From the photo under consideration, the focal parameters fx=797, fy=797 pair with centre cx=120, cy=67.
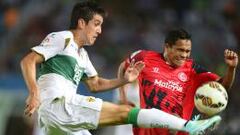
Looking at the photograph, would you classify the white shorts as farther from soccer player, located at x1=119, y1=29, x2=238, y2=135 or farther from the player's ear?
soccer player, located at x1=119, y1=29, x2=238, y2=135

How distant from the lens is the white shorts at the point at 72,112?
25.7 feet

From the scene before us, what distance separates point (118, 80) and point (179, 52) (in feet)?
3.28

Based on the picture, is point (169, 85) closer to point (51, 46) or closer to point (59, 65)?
point (59, 65)

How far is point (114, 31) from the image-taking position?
50.4 ft

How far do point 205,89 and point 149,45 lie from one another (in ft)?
21.0

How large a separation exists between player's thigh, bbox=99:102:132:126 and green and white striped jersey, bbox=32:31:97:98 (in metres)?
0.53

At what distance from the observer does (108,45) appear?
49.4 feet

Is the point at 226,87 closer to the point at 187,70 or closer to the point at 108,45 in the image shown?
the point at 187,70

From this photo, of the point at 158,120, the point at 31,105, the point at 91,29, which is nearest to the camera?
the point at 31,105

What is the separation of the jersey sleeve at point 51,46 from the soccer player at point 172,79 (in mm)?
1433

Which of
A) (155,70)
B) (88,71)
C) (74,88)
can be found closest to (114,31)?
(155,70)

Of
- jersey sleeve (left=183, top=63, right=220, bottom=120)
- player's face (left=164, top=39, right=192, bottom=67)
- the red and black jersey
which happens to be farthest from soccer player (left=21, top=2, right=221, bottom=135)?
jersey sleeve (left=183, top=63, right=220, bottom=120)

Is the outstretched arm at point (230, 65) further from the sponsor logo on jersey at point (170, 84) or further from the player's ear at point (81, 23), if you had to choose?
the player's ear at point (81, 23)

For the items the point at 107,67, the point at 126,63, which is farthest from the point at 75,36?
the point at 107,67
